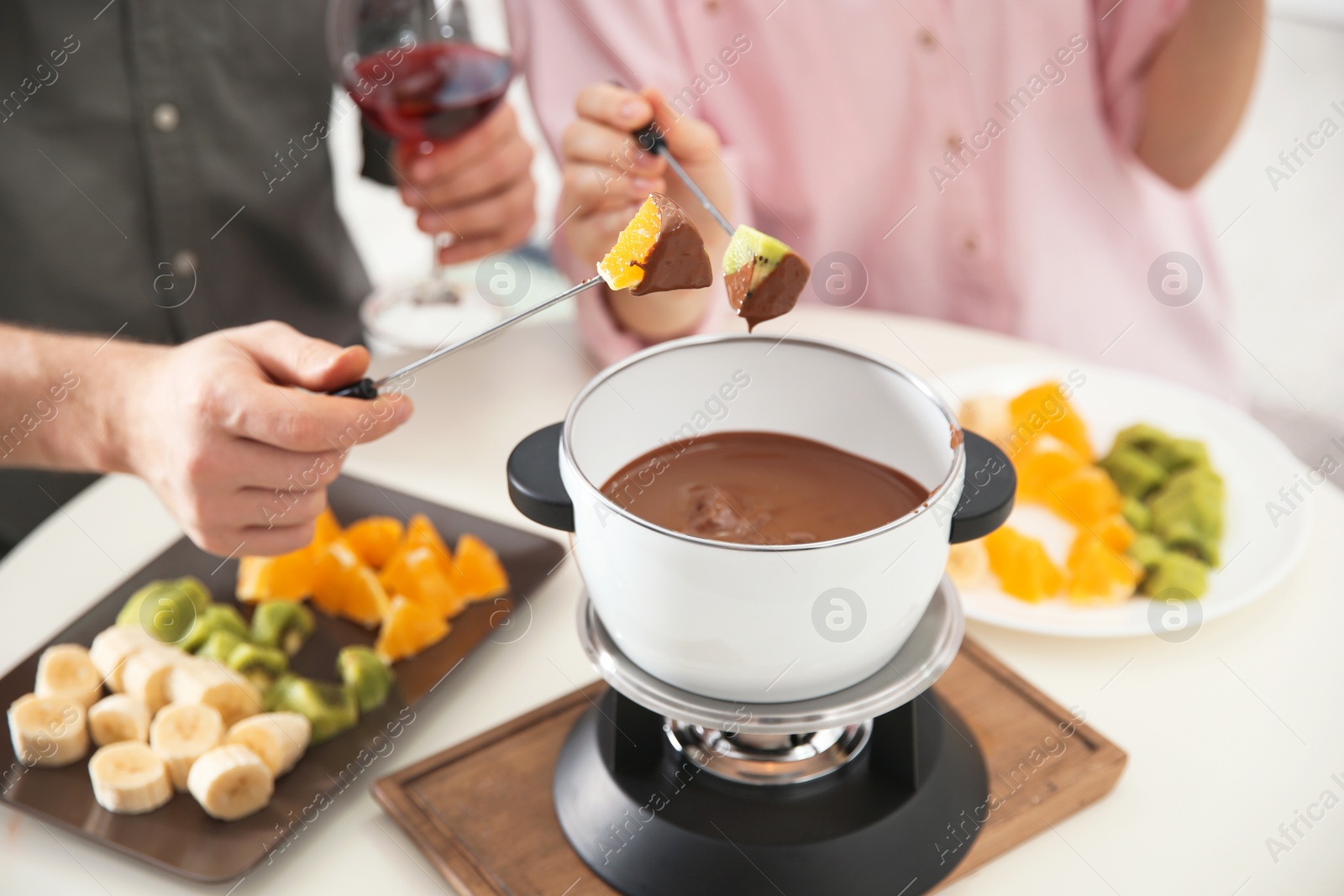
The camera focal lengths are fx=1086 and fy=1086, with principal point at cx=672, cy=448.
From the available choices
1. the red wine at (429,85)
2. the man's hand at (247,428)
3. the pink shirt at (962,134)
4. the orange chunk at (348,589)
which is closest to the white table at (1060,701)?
the orange chunk at (348,589)

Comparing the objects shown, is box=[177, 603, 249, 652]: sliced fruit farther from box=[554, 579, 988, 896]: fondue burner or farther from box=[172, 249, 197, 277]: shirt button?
box=[172, 249, 197, 277]: shirt button

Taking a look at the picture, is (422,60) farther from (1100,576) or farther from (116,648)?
(1100,576)

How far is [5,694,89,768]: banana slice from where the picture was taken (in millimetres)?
988

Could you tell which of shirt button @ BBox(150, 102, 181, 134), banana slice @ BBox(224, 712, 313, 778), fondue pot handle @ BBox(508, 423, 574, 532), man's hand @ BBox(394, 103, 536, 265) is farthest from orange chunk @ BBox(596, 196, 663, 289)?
shirt button @ BBox(150, 102, 181, 134)

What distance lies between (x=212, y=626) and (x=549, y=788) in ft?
1.41

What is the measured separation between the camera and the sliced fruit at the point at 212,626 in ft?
3.69

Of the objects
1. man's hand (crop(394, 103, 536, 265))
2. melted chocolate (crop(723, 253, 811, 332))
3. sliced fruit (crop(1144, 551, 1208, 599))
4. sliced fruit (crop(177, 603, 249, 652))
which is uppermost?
melted chocolate (crop(723, 253, 811, 332))

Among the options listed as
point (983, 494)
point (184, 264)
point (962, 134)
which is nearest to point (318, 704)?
point (983, 494)

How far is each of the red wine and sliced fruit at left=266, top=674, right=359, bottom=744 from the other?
2.81 ft

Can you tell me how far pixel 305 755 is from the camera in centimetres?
102

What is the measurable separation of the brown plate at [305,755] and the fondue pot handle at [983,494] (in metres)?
0.56

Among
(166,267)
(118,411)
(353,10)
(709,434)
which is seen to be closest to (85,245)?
(166,267)

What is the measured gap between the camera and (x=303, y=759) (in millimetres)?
1017

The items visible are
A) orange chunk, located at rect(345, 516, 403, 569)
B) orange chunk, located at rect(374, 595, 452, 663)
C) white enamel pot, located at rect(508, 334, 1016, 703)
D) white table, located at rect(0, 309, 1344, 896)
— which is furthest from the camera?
orange chunk, located at rect(345, 516, 403, 569)
